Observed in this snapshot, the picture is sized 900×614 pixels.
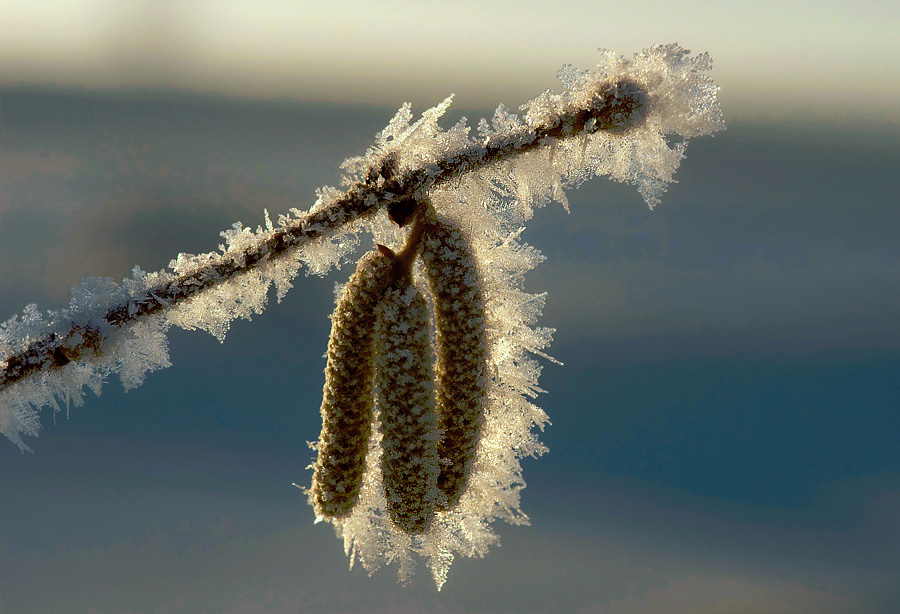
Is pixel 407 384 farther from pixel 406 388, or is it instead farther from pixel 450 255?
pixel 450 255

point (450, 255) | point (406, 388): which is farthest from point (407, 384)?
point (450, 255)
